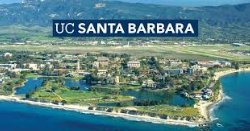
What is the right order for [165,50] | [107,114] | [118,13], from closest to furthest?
1. [107,114]
2. [165,50]
3. [118,13]

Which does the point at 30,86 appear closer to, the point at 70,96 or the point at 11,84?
the point at 11,84

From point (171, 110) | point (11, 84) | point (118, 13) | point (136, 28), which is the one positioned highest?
point (136, 28)

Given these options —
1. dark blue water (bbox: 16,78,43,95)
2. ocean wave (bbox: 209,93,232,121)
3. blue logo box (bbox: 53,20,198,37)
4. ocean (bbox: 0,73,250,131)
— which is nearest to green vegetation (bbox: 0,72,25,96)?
dark blue water (bbox: 16,78,43,95)

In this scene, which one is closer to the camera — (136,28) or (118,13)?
(136,28)

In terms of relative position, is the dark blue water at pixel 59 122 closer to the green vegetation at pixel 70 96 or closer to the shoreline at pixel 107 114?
the shoreline at pixel 107 114

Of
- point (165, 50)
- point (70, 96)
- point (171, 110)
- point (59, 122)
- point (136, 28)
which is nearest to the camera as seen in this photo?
point (136, 28)

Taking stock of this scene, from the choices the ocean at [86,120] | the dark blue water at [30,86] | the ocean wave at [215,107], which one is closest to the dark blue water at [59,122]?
the ocean at [86,120]

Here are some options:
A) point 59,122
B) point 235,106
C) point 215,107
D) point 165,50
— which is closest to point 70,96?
point 59,122
